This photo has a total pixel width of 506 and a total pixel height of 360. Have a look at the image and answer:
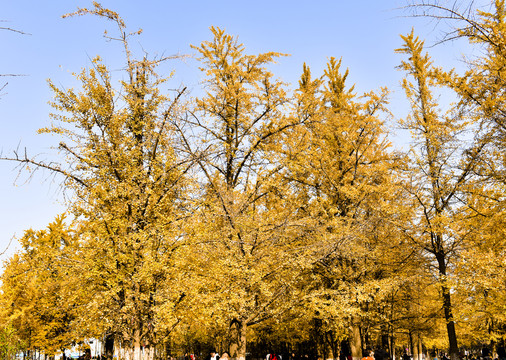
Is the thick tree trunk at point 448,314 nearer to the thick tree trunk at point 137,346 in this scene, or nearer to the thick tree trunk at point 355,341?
the thick tree trunk at point 355,341

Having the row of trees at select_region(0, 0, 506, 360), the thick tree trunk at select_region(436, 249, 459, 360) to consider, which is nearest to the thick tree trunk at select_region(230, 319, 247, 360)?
the row of trees at select_region(0, 0, 506, 360)

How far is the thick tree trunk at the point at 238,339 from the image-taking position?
13513mm

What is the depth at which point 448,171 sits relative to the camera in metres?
17.9

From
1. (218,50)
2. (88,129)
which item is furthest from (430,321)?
(88,129)

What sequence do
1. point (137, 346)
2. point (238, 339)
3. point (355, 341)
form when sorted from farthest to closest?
1. point (355, 341)
2. point (238, 339)
3. point (137, 346)

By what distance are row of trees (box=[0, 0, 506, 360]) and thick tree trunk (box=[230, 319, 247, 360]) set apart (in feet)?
0.25

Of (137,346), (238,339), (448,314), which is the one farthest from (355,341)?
(137,346)

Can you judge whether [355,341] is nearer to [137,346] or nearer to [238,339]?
[238,339]

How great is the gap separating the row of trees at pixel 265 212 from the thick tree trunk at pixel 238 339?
3.0 inches

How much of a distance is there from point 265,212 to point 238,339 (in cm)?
491

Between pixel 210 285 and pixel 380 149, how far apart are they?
12.7 m

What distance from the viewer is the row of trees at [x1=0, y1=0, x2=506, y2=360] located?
11281mm

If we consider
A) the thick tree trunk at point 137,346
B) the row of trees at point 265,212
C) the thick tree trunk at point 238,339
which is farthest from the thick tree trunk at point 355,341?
the thick tree trunk at point 137,346

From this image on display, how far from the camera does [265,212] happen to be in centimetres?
1634
